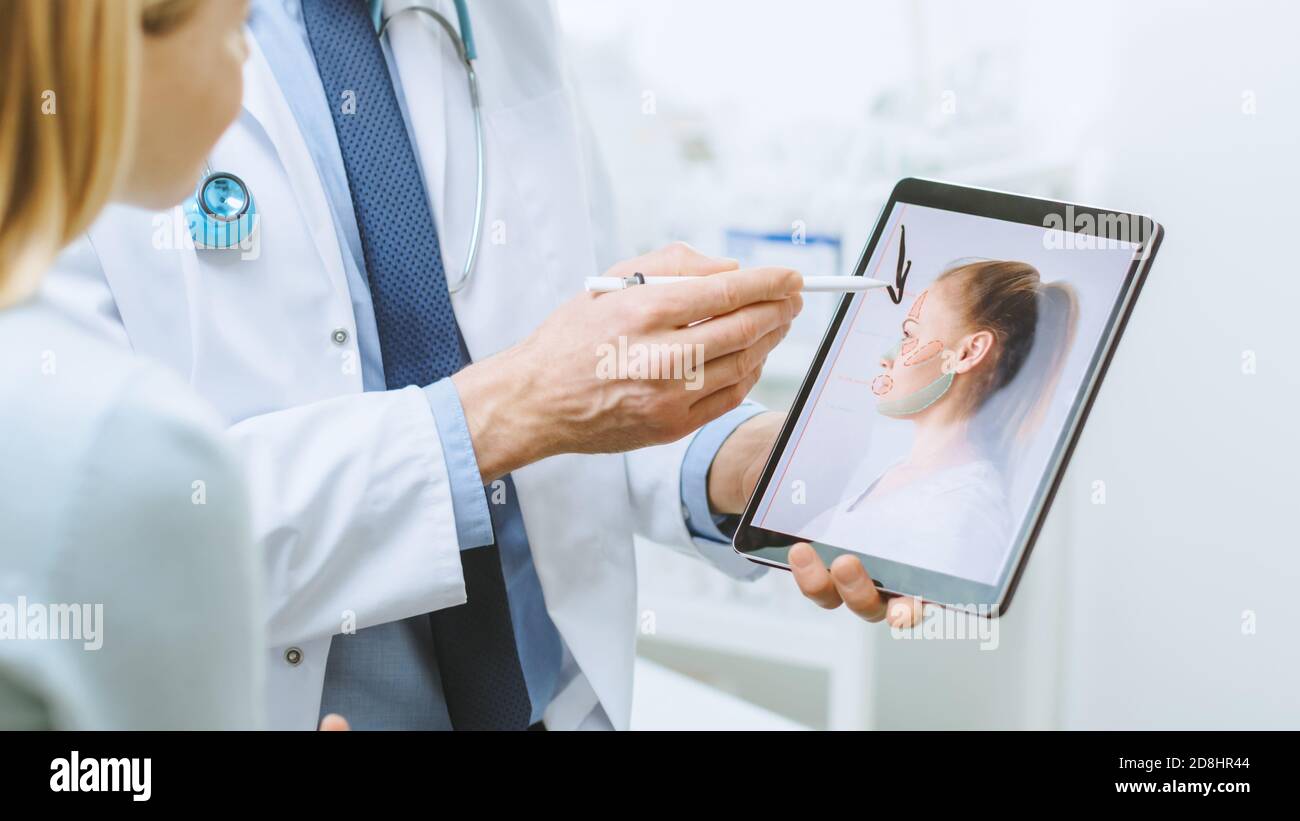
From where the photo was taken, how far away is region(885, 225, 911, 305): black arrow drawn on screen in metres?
0.77

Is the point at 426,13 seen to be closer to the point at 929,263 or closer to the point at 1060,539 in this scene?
the point at 929,263

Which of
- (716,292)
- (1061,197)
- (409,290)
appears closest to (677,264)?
(716,292)

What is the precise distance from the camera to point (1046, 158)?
52.4 inches

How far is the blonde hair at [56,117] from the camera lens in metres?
0.38

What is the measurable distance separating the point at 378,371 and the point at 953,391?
17.1 inches

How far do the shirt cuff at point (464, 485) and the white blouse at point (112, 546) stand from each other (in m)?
0.31

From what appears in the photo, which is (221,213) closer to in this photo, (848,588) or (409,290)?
(409,290)

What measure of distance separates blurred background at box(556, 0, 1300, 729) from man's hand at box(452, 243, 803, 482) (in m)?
0.34

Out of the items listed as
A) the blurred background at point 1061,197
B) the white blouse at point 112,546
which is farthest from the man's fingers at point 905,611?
the white blouse at point 112,546

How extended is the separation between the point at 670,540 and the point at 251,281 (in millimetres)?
427

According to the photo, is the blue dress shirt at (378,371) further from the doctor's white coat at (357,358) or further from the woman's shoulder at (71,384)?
the woman's shoulder at (71,384)

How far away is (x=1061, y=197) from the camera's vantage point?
1.31 meters

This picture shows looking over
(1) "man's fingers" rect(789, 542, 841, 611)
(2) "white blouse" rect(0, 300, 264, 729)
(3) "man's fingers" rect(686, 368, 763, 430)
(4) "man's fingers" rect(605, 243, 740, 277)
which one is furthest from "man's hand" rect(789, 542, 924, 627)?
(2) "white blouse" rect(0, 300, 264, 729)
